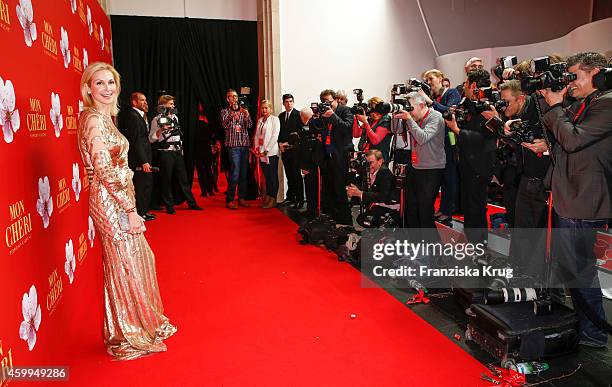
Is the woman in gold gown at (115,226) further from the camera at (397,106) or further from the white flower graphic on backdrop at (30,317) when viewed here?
the camera at (397,106)

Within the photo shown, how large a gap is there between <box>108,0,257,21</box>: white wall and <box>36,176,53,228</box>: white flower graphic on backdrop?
5.65 meters

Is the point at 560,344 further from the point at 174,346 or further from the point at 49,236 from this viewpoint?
the point at 49,236

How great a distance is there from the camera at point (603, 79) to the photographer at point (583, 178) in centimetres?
3

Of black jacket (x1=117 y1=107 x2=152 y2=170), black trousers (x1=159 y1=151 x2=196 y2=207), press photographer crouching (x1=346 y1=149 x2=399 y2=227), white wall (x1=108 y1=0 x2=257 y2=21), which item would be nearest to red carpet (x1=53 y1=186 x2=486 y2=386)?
press photographer crouching (x1=346 y1=149 x2=399 y2=227)

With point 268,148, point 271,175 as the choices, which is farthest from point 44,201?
point 271,175

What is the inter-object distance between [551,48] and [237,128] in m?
4.63

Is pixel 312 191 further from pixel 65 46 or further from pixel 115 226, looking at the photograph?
pixel 115 226

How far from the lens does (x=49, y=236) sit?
99.0 inches

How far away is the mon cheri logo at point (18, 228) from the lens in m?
1.93

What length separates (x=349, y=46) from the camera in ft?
25.2

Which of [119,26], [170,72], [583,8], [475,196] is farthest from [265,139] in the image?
[583,8]

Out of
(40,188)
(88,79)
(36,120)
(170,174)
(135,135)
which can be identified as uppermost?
(88,79)

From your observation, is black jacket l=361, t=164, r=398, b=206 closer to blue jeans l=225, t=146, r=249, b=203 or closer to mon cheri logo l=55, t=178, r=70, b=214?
mon cheri logo l=55, t=178, r=70, b=214

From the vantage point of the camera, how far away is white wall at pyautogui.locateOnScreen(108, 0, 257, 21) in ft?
24.2
